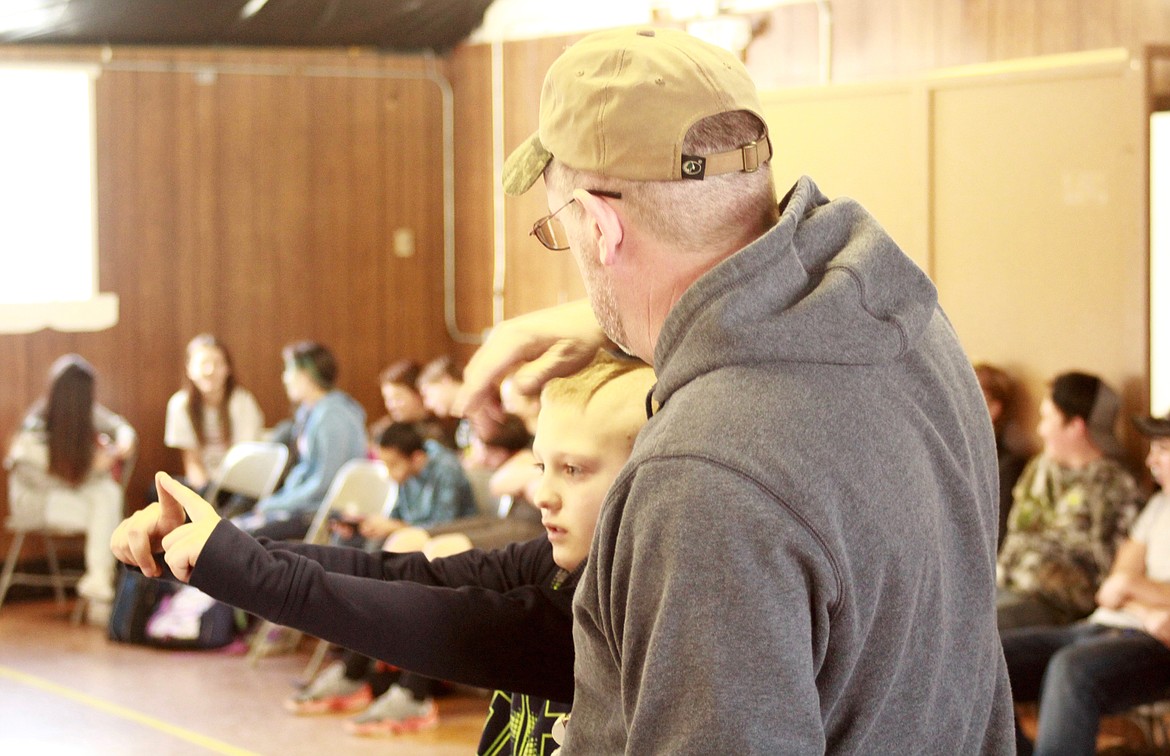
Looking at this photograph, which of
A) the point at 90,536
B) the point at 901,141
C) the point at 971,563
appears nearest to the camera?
the point at 971,563

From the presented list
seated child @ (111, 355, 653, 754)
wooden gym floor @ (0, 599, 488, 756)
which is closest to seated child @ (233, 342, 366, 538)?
wooden gym floor @ (0, 599, 488, 756)

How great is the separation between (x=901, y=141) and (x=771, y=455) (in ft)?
15.3

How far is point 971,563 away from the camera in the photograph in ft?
3.79

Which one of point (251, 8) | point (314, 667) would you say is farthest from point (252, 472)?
point (251, 8)

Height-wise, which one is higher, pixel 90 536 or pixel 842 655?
pixel 842 655

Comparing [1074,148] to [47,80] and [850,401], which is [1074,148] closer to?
[850,401]

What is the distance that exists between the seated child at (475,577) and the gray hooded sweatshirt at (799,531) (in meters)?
0.32

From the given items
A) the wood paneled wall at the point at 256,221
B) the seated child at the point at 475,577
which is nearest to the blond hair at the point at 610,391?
the seated child at the point at 475,577

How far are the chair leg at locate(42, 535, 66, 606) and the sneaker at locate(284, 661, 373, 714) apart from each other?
2.42 meters

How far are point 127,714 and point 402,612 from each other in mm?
4205

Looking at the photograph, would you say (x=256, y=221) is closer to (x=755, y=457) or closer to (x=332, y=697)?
(x=332, y=697)

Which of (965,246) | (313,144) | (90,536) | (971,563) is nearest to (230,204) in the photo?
(313,144)

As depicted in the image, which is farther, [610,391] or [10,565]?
[10,565]

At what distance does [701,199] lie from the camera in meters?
A: 1.10
